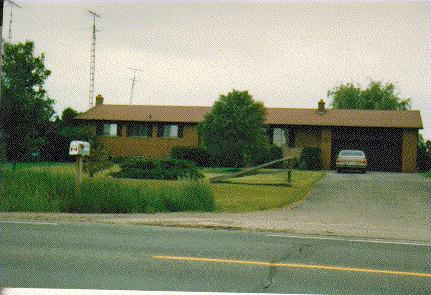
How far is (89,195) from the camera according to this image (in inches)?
659

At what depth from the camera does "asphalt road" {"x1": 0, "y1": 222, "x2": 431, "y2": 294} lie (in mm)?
7027

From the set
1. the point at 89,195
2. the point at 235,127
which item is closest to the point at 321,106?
the point at 235,127

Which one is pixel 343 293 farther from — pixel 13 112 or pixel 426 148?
pixel 426 148

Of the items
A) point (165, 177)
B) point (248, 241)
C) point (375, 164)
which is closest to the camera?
point (248, 241)

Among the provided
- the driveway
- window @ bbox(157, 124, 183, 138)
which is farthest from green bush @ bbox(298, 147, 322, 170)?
the driveway

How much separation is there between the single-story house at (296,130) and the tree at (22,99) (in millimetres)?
15587

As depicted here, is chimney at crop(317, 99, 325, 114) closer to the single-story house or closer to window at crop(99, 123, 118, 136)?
the single-story house

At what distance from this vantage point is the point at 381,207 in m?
18.8

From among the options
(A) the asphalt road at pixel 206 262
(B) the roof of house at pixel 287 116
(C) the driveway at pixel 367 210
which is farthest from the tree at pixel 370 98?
(A) the asphalt road at pixel 206 262

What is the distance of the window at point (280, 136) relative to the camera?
45156 millimetres

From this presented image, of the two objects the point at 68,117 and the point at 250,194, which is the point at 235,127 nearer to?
the point at 250,194

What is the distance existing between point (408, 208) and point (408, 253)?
9.15 m

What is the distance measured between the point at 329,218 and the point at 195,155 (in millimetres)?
27832

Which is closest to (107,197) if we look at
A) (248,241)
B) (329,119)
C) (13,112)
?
→ (248,241)
